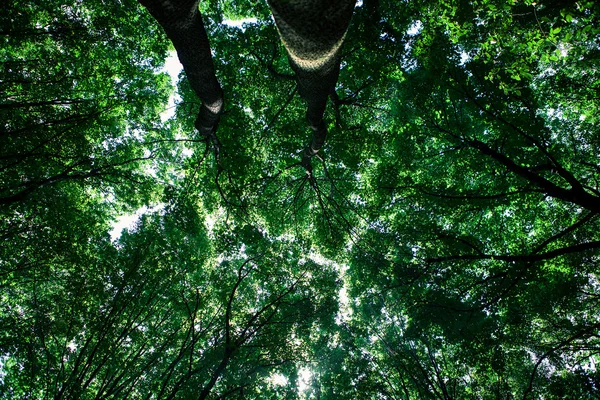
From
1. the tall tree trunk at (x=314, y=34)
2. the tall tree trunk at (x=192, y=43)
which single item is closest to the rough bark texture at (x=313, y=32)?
the tall tree trunk at (x=314, y=34)

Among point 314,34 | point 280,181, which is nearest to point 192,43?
point 314,34

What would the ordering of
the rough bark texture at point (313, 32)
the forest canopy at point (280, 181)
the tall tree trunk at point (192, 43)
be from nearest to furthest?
the rough bark texture at point (313, 32) → the tall tree trunk at point (192, 43) → the forest canopy at point (280, 181)

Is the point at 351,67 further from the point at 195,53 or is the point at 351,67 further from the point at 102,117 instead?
the point at 102,117

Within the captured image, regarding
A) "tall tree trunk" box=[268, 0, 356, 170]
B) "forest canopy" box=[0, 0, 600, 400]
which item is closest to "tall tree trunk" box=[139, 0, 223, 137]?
"forest canopy" box=[0, 0, 600, 400]

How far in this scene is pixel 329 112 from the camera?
8.51 metres

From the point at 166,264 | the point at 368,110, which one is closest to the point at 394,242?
the point at 368,110

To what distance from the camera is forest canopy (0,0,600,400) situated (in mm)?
6254

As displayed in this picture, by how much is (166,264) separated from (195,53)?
6907 mm

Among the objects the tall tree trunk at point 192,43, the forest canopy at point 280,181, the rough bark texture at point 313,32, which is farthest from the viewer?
the forest canopy at point 280,181

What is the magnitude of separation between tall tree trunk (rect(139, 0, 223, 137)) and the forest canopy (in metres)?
0.17

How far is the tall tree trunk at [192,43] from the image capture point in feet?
9.98

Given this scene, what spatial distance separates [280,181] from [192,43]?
6389 mm

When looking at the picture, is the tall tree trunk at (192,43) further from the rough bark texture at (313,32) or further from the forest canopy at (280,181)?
the rough bark texture at (313,32)

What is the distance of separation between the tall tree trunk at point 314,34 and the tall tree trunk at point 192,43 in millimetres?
1398
